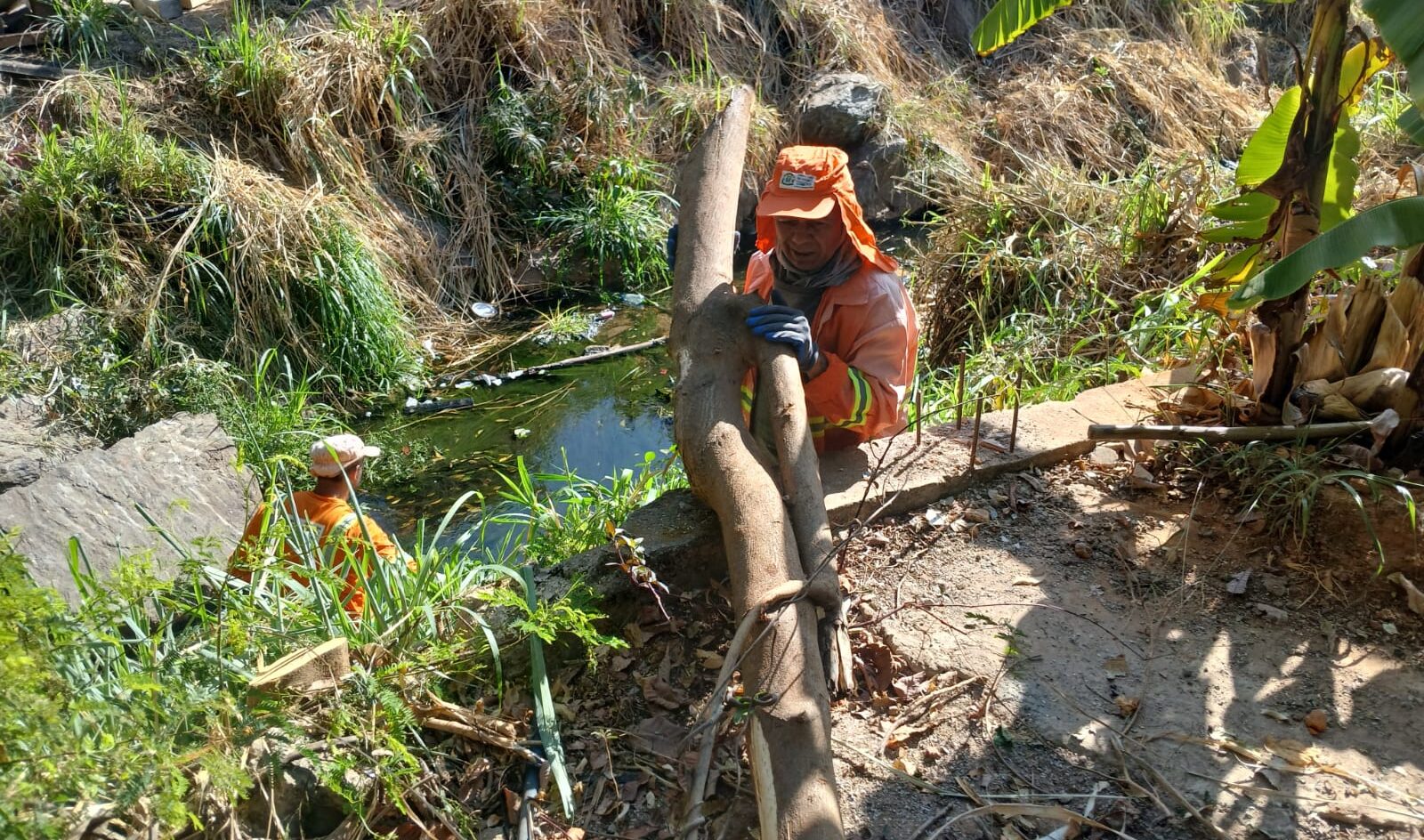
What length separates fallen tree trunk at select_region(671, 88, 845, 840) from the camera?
81.3 inches

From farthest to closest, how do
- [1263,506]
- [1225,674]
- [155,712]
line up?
[1263,506] < [1225,674] < [155,712]

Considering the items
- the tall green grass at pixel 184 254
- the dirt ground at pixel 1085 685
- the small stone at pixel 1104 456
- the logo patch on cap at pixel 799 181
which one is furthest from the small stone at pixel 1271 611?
the tall green grass at pixel 184 254

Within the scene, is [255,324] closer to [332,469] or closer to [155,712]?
[332,469]

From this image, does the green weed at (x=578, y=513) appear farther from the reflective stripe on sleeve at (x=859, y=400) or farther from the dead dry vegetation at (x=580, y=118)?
the dead dry vegetation at (x=580, y=118)

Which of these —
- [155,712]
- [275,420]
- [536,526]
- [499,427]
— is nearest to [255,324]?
[275,420]

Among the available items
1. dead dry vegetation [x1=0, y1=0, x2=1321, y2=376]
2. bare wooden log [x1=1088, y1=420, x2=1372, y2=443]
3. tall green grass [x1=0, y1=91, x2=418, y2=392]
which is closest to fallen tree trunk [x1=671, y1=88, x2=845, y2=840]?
bare wooden log [x1=1088, y1=420, x2=1372, y2=443]

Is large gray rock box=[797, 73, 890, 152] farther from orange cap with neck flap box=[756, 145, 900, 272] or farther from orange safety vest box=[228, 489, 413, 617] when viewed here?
orange safety vest box=[228, 489, 413, 617]

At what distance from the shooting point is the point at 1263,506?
3.19 m

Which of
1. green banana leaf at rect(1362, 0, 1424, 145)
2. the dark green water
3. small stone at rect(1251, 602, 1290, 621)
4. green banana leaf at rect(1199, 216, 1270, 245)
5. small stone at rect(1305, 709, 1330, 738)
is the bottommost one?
the dark green water

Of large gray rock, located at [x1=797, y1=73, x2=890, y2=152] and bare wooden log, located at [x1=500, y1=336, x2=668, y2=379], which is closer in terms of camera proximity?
bare wooden log, located at [x1=500, y1=336, x2=668, y2=379]

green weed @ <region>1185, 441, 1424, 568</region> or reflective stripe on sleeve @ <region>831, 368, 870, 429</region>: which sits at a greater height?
reflective stripe on sleeve @ <region>831, 368, 870, 429</region>

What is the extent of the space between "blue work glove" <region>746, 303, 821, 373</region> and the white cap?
1.54m

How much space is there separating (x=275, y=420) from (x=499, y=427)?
141 cm

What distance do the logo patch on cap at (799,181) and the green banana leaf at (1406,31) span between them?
59.5 inches
